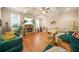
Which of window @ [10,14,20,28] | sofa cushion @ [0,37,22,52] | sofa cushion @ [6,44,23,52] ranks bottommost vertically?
sofa cushion @ [6,44,23,52]

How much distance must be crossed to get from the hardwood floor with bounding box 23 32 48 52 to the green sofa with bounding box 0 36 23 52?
0.08 m

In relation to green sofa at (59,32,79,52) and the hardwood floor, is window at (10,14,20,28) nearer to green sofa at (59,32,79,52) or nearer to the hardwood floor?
the hardwood floor

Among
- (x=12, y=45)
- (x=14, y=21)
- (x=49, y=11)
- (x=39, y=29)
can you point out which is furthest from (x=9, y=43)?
(x=49, y=11)

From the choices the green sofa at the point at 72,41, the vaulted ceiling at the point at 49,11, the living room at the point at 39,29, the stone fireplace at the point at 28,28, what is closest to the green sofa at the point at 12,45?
the living room at the point at 39,29

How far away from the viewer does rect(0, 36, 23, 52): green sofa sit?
2954 millimetres

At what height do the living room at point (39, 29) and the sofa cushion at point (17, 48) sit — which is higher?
the living room at point (39, 29)

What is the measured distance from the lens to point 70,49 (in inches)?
118

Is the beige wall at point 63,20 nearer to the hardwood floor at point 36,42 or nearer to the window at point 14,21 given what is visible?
the hardwood floor at point 36,42

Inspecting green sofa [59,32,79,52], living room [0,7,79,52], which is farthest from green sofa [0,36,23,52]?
green sofa [59,32,79,52]

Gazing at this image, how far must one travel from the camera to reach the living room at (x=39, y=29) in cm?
297
